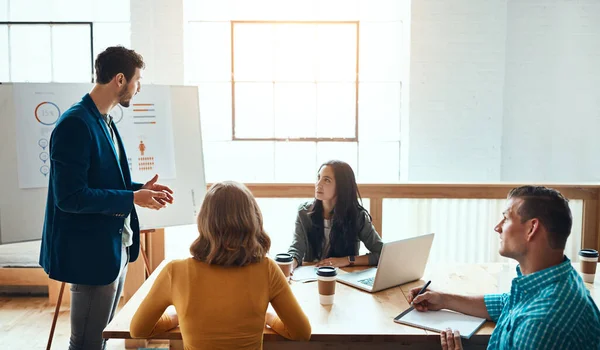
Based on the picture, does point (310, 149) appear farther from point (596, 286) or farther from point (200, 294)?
point (200, 294)

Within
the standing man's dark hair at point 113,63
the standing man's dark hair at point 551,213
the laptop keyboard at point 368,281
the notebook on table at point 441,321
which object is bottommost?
the notebook on table at point 441,321

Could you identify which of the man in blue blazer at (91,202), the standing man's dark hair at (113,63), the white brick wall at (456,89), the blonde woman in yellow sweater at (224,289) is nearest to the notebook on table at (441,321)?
the blonde woman in yellow sweater at (224,289)

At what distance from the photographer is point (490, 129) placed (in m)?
4.41

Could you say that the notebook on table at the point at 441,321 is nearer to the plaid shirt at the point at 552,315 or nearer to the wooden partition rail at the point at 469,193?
the plaid shirt at the point at 552,315

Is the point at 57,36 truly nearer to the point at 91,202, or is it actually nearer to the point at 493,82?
the point at 91,202

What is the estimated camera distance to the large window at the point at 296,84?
15.7 ft

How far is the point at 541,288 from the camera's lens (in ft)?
4.36

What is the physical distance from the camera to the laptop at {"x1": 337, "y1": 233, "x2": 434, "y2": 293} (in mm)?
1810

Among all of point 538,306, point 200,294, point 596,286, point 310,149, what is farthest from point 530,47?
point 200,294

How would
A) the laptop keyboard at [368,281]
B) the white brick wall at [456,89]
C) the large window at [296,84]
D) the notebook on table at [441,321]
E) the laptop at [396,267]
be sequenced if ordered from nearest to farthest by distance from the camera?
the notebook on table at [441,321] → the laptop at [396,267] → the laptop keyboard at [368,281] → the white brick wall at [456,89] → the large window at [296,84]

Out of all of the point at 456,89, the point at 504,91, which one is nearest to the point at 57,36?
the point at 456,89

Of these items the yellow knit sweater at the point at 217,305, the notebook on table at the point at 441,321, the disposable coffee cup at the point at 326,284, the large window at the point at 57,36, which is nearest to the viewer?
the yellow knit sweater at the point at 217,305

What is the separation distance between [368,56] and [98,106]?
3.32 metres

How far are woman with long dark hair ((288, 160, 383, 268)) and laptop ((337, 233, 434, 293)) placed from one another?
409 millimetres
